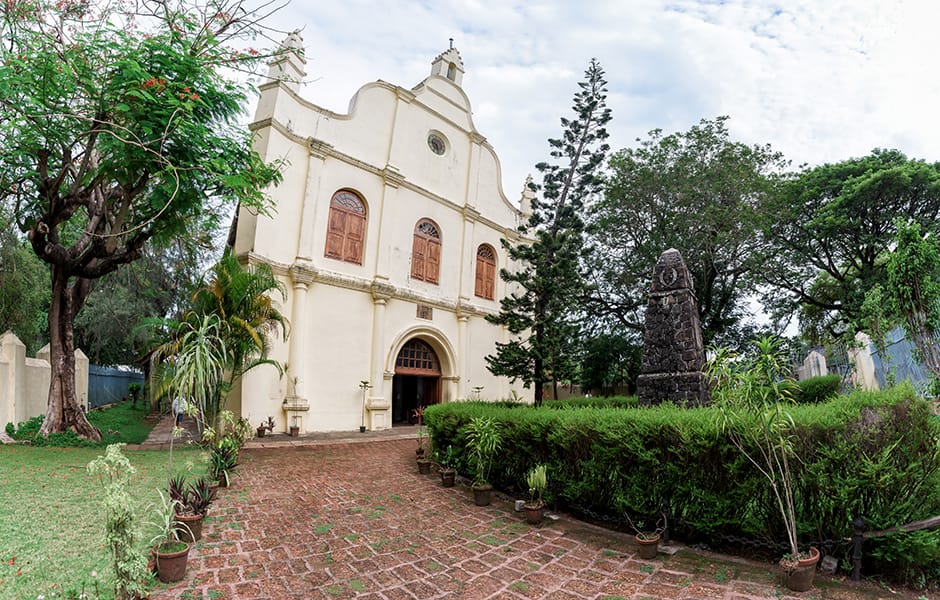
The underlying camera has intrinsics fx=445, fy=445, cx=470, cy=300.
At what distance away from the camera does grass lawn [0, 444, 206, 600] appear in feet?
9.02

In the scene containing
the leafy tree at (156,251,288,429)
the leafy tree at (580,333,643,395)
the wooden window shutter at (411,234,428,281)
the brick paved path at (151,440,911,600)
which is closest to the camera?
the brick paved path at (151,440,911,600)

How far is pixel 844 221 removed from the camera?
12188 mm

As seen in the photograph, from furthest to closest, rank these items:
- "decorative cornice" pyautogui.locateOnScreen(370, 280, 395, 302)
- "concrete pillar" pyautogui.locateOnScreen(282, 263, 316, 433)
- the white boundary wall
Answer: "decorative cornice" pyautogui.locateOnScreen(370, 280, 395, 302) < "concrete pillar" pyautogui.locateOnScreen(282, 263, 316, 433) < the white boundary wall

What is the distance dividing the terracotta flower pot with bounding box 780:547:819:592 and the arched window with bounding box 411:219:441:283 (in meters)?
11.5

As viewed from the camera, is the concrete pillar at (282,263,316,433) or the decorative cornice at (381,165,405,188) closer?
the concrete pillar at (282,263,316,433)

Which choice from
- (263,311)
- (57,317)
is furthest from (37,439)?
(263,311)

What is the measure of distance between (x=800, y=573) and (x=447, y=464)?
4.36 meters

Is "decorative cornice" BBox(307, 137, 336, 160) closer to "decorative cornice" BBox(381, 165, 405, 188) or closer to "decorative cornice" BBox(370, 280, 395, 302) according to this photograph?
"decorative cornice" BBox(381, 165, 405, 188)

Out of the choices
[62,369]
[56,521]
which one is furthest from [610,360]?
[62,369]

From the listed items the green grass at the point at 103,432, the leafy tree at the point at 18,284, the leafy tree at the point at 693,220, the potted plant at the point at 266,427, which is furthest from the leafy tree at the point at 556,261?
the leafy tree at the point at 18,284

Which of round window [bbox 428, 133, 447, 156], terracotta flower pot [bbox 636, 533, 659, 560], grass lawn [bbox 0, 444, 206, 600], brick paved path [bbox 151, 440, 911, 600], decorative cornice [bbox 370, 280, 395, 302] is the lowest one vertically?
brick paved path [bbox 151, 440, 911, 600]

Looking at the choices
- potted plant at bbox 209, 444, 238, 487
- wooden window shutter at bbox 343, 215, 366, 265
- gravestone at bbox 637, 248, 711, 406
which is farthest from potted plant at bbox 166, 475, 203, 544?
wooden window shutter at bbox 343, 215, 366, 265

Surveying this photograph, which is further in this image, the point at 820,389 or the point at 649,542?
the point at 820,389

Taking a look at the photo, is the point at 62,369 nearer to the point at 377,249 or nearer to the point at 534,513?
the point at 377,249
